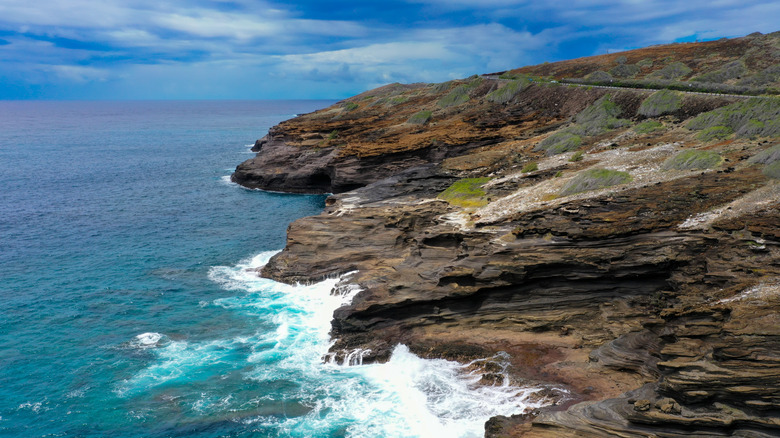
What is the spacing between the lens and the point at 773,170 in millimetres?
27828

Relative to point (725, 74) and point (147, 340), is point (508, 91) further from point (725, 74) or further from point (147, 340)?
point (147, 340)

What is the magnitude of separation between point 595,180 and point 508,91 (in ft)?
144

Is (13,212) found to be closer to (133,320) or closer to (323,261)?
(133,320)

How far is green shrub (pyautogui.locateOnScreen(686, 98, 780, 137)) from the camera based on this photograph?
35.5 metres

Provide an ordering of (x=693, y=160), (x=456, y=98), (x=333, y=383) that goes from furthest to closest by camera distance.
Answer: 1. (x=456, y=98)
2. (x=693, y=160)
3. (x=333, y=383)

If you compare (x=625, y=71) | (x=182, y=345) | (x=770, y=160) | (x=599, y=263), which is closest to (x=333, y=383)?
(x=182, y=345)

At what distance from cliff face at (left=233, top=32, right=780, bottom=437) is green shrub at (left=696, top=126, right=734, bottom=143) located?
156 mm

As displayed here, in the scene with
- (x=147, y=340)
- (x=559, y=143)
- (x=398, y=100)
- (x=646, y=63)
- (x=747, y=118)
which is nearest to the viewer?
(x=147, y=340)

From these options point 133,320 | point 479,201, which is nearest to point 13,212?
point 133,320

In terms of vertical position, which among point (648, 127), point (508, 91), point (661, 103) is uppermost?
point (508, 91)

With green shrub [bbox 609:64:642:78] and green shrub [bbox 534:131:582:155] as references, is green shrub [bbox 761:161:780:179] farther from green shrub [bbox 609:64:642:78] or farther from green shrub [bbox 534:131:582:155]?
green shrub [bbox 609:64:642:78]

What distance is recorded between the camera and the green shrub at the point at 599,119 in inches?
1953

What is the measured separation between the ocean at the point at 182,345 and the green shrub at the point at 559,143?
79.9 ft

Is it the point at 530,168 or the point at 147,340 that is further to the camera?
the point at 530,168
